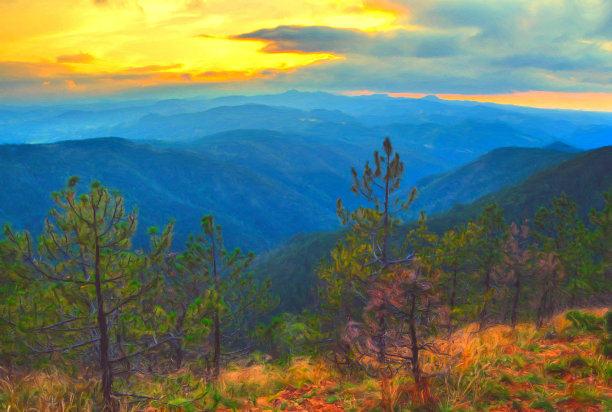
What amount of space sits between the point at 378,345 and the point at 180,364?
8.62 metres

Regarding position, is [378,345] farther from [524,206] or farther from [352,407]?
[524,206]

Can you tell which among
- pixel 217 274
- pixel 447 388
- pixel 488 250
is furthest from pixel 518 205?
A: pixel 447 388

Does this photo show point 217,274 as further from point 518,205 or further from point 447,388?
point 518,205

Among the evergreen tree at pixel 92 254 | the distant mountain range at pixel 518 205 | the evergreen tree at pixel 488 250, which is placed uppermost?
the evergreen tree at pixel 92 254

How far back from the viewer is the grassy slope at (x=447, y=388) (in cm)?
559

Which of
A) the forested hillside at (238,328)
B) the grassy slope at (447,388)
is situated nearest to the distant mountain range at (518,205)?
the forested hillside at (238,328)

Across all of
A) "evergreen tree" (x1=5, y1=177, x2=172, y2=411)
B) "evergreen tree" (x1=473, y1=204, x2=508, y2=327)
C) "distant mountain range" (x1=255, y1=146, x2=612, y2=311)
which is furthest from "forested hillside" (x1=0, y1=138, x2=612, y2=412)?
"distant mountain range" (x1=255, y1=146, x2=612, y2=311)

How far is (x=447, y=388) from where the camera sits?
5.85 m

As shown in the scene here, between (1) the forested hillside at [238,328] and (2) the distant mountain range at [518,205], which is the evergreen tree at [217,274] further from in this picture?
(2) the distant mountain range at [518,205]

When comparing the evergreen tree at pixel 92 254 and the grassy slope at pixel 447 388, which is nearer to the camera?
the grassy slope at pixel 447 388

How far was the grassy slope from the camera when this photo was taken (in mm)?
5590

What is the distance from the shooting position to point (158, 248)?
7.57m

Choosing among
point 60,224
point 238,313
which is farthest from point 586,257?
point 60,224

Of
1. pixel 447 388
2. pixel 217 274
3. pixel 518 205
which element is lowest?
pixel 518 205
